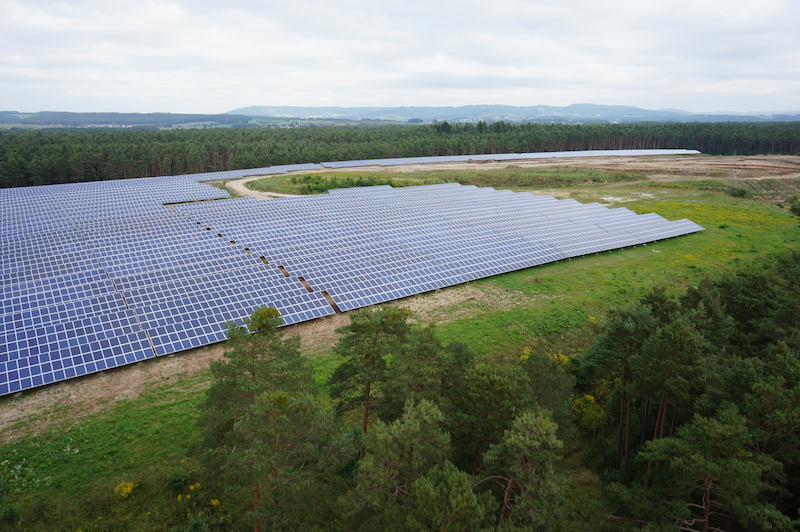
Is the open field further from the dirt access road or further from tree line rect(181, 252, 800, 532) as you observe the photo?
tree line rect(181, 252, 800, 532)

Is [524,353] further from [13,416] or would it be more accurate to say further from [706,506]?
[13,416]

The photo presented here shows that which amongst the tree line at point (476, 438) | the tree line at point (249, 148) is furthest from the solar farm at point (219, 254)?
the tree line at point (249, 148)

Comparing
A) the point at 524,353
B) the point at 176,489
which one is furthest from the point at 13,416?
the point at 524,353

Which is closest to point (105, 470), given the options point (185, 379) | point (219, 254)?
point (185, 379)

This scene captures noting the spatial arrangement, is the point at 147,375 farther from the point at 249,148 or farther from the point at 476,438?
the point at 249,148

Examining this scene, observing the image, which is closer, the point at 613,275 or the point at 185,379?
the point at 185,379

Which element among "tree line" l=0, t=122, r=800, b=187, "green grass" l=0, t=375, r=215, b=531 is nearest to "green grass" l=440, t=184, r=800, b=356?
"green grass" l=0, t=375, r=215, b=531
